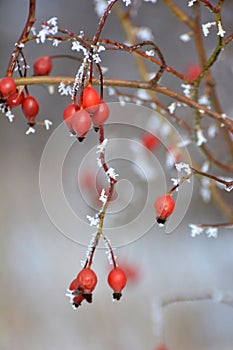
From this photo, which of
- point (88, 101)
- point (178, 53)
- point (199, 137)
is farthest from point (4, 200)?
point (88, 101)

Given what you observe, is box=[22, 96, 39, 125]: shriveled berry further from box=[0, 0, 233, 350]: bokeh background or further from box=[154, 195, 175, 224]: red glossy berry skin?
box=[0, 0, 233, 350]: bokeh background

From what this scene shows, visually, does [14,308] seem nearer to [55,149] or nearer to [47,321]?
[47,321]

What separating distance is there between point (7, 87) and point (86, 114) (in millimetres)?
70

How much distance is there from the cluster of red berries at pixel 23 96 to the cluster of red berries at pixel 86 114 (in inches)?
2.0

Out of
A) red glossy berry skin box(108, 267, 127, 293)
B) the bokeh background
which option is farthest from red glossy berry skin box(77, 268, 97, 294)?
the bokeh background

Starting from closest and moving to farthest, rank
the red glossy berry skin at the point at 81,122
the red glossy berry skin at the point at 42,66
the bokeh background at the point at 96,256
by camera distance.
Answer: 1. the red glossy berry skin at the point at 81,122
2. the red glossy berry skin at the point at 42,66
3. the bokeh background at the point at 96,256

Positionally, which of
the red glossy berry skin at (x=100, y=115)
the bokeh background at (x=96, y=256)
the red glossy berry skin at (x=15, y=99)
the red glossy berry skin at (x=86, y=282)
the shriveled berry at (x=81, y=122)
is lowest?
the red glossy berry skin at (x=86, y=282)

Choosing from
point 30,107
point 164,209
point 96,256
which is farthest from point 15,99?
point 96,256

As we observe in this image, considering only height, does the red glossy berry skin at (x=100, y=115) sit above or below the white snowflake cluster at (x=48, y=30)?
below

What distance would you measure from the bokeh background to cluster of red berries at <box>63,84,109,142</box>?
2.47 ft

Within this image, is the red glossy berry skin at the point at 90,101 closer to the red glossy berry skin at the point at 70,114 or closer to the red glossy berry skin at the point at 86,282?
the red glossy berry skin at the point at 70,114

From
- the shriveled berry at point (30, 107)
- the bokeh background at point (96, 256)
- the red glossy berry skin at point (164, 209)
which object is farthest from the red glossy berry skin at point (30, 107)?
the bokeh background at point (96, 256)

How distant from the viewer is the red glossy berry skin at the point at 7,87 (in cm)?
40

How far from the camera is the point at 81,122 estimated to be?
1.26 feet
